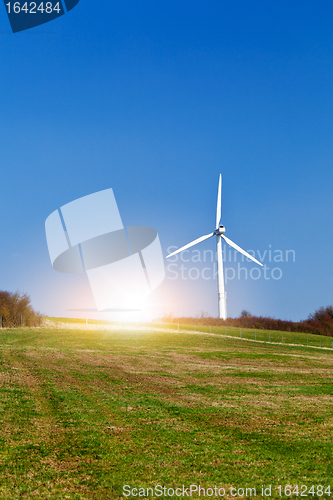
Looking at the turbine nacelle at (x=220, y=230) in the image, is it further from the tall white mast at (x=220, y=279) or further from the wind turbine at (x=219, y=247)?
the tall white mast at (x=220, y=279)

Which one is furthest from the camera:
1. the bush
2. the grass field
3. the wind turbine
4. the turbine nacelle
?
the turbine nacelle

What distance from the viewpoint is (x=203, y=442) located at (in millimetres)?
9641

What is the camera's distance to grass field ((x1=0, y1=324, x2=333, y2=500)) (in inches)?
287

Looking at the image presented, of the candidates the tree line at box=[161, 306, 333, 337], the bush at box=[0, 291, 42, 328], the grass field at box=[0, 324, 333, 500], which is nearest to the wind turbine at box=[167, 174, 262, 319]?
the tree line at box=[161, 306, 333, 337]

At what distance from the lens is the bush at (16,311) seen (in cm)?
6322

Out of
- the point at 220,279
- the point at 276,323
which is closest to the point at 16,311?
the point at 220,279

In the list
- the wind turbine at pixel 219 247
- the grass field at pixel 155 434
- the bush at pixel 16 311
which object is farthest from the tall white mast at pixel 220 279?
the grass field at pixel 155 434

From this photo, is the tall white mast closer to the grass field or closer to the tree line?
the tree line

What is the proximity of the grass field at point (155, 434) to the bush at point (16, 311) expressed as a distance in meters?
45.6

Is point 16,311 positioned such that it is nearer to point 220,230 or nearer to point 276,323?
point 220,230

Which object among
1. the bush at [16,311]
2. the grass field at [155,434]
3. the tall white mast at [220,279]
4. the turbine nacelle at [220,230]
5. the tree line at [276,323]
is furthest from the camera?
the tree line at [276,323]

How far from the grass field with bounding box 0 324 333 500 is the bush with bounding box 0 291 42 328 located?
150 feet

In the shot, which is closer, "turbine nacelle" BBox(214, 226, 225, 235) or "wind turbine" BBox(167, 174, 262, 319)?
"wind turbine" BBox(167, 174, 262, 319)

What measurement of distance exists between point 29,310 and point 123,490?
65.1m
